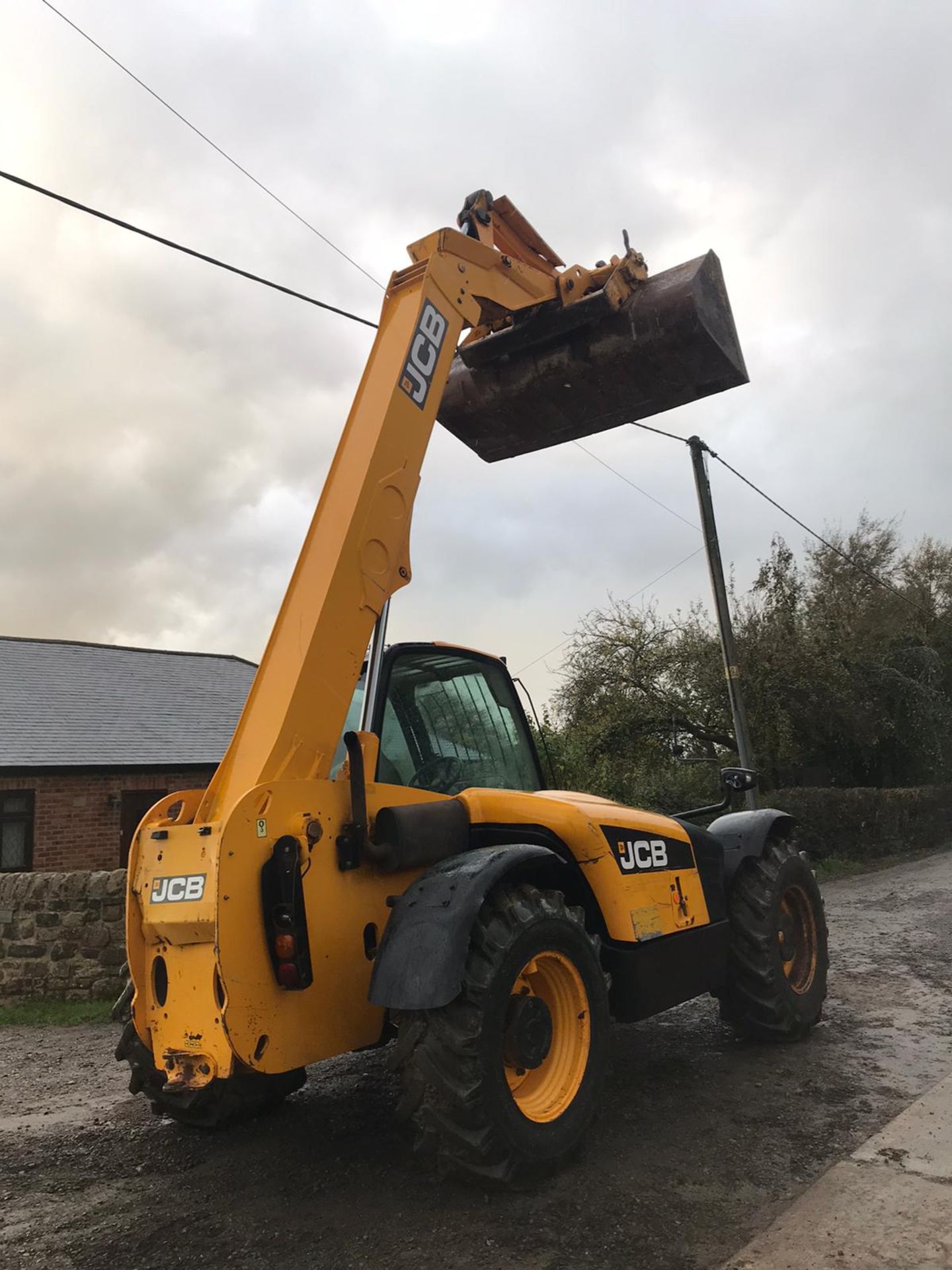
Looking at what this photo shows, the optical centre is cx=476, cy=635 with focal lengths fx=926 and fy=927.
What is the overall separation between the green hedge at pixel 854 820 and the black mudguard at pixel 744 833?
1023 centimetres

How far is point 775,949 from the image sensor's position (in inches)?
210

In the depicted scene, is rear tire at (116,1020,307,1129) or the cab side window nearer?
rear tire at (116,1020,307,1129)

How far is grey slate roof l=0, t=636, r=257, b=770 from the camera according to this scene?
16.9 m

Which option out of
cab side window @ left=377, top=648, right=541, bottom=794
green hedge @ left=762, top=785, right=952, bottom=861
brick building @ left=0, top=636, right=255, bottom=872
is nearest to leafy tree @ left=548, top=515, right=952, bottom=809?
green hedge @ left=762, top=785, right=952, bottom=861

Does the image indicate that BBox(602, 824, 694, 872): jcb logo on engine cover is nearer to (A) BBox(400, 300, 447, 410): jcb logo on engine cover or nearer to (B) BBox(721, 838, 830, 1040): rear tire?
(B) BBox(721, 838, 830, 1040): rear tire

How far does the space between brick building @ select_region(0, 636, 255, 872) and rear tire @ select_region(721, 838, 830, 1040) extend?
12.1m

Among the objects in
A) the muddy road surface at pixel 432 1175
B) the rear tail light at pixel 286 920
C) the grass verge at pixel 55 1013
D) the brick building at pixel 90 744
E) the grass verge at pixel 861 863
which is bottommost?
the grass verge at pixel 861 863

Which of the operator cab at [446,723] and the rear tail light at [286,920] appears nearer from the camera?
the rear tail light at [286,920]

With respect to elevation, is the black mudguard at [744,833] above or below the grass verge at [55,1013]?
above

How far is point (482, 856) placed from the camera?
365 cm

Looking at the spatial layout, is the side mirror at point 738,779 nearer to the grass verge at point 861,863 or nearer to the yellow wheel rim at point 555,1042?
the yellow wheel rim at point 555,1042

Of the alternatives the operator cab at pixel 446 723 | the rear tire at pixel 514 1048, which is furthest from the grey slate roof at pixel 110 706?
the rear tire at pixel 514 1048

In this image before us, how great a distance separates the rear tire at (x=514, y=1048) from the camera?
321cm

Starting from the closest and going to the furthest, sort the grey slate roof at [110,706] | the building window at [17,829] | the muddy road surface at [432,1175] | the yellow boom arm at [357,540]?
1. the muddy road surface at [432,1175]
2. the yellow boom arm at [357,540]
3. the building window at [17,829]
4. the grey slate roof at [110,706]
